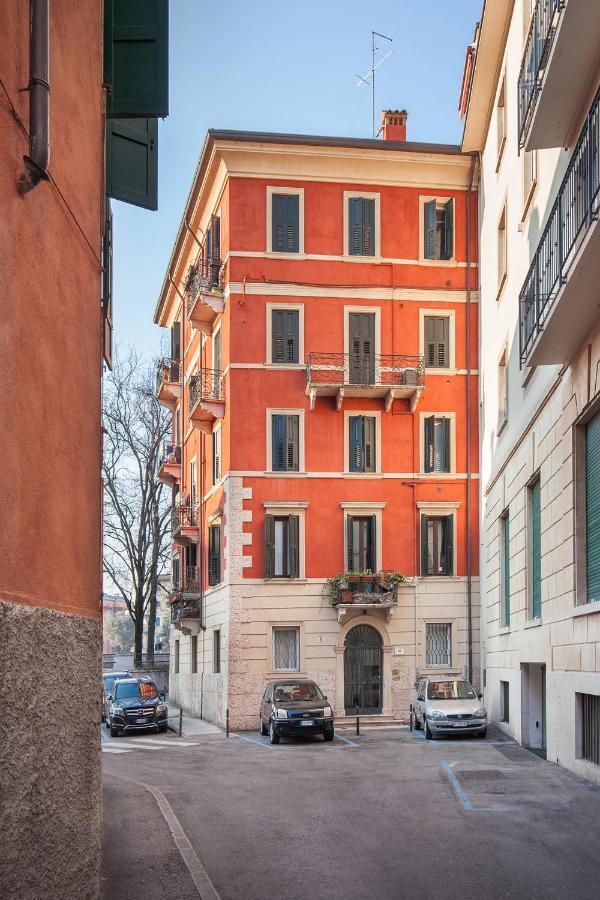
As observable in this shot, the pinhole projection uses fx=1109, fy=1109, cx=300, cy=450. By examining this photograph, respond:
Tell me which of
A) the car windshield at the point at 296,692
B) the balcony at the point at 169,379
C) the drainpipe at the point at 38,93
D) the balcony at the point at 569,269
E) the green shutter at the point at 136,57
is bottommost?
the car windshield at the point at 296,692

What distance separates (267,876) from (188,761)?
12887 millimetres

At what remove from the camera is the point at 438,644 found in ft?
115

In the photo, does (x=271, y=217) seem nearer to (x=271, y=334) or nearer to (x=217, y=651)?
(x=271, y=334)

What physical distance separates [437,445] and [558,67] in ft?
71.1

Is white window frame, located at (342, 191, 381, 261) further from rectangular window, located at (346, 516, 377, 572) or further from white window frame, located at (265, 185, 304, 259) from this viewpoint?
rectangular window, located at (346, 516, 377, 572)

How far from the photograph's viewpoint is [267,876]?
10.8m

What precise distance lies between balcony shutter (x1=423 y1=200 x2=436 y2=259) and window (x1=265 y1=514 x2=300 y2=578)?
974 cm

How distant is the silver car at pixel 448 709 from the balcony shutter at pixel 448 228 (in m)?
14.7

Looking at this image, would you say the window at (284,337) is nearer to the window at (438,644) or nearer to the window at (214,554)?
the window at (214,554)

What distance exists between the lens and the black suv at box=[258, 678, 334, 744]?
27500 mm

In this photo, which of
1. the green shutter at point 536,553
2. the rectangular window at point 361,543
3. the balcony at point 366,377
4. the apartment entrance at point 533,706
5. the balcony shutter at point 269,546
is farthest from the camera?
the rectangular window at point 361,543

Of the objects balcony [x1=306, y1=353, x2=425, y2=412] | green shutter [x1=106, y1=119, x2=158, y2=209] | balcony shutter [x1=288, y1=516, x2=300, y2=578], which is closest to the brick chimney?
balcony [x1=306, y1=353, x2=425, y2=412]

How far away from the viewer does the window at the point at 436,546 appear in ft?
116

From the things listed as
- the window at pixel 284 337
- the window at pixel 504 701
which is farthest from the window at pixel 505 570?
the window at pixel 284 337
